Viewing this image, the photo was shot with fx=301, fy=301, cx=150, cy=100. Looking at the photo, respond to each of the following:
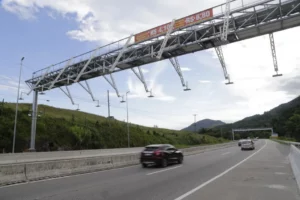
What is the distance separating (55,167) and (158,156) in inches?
267

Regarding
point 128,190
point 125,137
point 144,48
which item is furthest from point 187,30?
point 125,137

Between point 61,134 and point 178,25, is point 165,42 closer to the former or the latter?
point 178,25

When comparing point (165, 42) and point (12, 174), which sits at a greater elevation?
point (165, 42)

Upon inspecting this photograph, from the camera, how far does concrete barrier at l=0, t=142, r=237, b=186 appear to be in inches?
492

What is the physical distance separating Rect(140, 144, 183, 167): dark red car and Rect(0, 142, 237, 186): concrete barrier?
6.90 feet

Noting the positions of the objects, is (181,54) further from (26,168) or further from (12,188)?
(12,188)

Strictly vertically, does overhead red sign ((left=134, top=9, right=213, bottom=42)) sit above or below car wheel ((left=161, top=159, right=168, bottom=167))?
above

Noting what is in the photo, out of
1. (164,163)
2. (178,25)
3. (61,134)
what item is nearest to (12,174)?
(164,163)

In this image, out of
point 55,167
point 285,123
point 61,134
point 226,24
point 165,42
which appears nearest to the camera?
point 55,167

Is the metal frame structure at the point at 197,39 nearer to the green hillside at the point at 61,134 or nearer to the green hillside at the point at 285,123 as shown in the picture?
the green hillside at the point at 61,134

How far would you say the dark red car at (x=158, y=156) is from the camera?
758 inches

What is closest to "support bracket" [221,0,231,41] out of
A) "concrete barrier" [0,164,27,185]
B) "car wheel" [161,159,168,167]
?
"car wheel" [161,159,168,167]

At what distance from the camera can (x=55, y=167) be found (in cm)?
1503

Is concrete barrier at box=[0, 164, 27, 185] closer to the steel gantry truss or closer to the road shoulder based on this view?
the road shoulder
